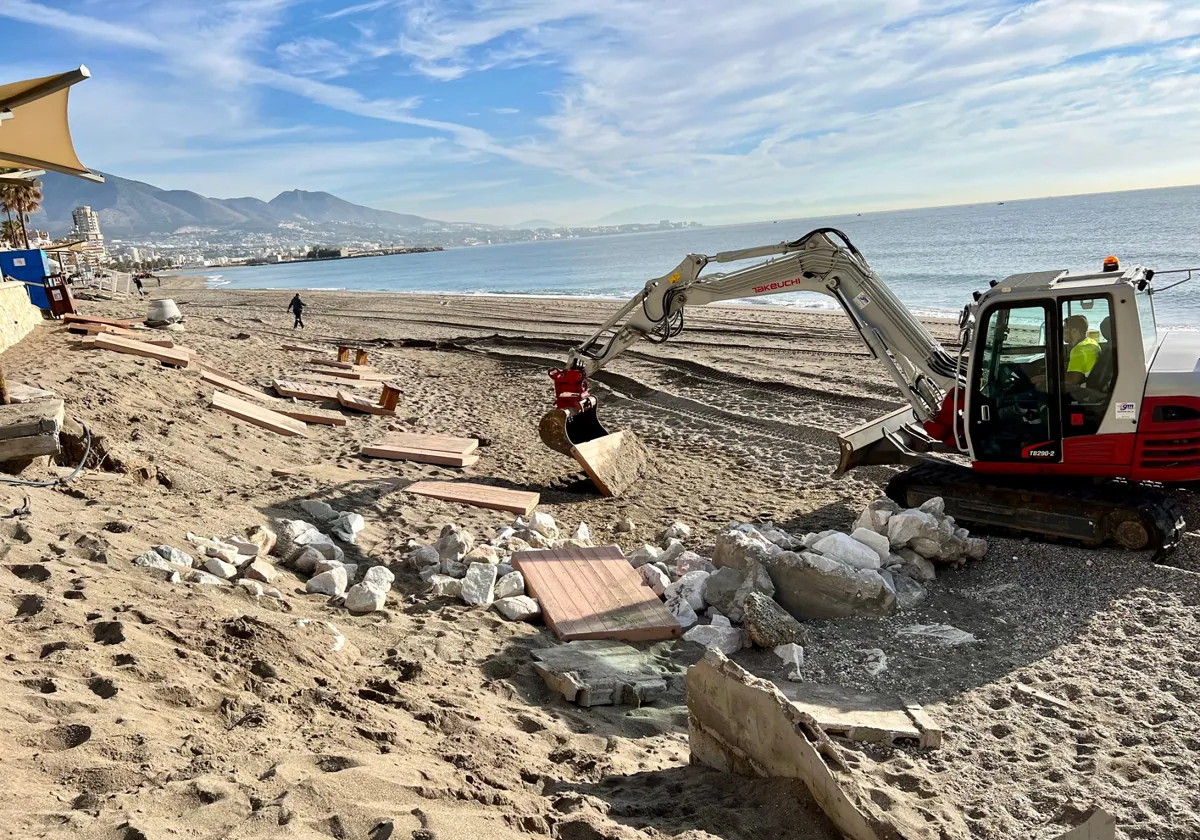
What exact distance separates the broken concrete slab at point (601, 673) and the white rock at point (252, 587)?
6.39 ft

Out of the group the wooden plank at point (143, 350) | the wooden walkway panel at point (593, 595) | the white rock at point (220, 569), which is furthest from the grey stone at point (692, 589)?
the wooden plank at point (143, 350)

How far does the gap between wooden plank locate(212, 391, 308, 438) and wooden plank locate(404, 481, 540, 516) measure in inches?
114

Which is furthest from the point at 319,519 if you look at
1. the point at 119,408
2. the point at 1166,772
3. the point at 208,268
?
the point at 208,268

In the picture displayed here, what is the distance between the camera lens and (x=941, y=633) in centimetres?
611

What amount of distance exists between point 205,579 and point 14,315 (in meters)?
10.6

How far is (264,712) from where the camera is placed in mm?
3885

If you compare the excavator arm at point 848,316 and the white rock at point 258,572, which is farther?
the excavator arm at point 848,316

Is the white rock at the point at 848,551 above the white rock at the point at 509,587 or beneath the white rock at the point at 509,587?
above

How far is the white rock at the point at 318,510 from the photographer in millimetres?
7887

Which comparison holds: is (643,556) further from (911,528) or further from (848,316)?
(848,316)

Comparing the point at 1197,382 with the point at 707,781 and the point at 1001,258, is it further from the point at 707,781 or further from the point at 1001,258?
the point at 1001,258

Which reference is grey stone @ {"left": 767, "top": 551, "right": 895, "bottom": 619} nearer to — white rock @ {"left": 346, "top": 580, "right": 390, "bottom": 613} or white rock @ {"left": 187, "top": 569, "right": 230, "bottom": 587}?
white rock @ {"left": 346, "top": 580, "right": 390, "bottom": 613}

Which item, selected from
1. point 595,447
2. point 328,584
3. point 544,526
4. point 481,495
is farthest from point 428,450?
point 328,584

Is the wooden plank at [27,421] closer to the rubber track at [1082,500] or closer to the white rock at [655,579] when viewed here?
the white rock at [655,579]
